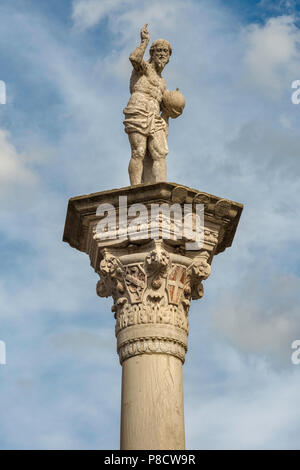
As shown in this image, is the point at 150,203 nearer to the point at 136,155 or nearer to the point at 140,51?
the point at 136,155

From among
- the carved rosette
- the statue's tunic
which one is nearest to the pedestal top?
the carved rosette

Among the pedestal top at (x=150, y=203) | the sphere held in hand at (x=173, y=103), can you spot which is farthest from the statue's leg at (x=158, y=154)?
the pedestal top at (x=150, y=203)

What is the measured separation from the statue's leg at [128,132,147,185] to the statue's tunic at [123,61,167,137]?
0.37 feet

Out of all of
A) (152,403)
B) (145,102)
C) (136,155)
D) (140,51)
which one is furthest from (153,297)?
(140,51)

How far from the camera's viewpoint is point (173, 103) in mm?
16203

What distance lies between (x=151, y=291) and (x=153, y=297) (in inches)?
5.0

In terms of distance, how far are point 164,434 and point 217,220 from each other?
403cm

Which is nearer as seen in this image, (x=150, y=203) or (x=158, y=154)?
(x=150, y=203)

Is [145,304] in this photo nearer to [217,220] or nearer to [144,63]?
[217,220]

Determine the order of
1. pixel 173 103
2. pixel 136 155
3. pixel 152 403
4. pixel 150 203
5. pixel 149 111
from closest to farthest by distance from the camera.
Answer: pixel 152 403 < pixel 150 203 < pixel 136 155 < pixel 149 111 < pixel 173 103

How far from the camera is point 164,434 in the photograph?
12.5m

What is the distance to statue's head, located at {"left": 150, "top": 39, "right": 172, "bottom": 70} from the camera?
16.5 m
